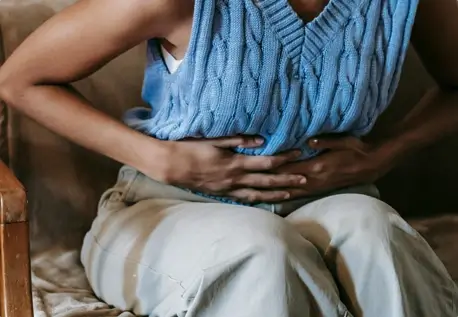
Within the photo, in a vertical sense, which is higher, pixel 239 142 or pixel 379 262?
pixel 239 142

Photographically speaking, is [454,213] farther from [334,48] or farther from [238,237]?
[238,237]

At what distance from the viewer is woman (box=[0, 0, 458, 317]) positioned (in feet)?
3.24

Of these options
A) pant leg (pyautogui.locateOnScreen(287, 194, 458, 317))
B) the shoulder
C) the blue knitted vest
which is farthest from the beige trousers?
the shoulder

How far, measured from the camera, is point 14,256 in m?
0.86

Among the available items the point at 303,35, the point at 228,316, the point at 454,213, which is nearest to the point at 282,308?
the point at 228,316

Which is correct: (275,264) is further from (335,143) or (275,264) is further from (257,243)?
(335,143)

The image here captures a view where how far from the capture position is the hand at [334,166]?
3.95 ft

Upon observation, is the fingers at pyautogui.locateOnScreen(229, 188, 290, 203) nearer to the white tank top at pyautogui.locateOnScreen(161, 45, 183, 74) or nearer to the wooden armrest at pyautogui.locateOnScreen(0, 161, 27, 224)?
the white tank top at pyautogui.locateOnScreen(161, 45, 183, 74)

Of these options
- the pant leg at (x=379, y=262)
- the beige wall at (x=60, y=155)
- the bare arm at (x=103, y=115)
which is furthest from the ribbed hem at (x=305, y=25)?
the beige wall at (x=60, y=155)

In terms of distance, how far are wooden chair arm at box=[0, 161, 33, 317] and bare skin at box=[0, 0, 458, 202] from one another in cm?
31

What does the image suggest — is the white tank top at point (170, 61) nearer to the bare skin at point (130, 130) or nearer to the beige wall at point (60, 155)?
the bare skin at point (130, 130)

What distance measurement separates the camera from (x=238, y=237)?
98 centimetres

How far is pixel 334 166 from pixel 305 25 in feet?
0.72

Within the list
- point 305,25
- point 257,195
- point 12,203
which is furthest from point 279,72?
point 12,203
